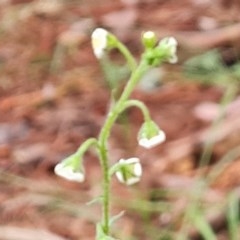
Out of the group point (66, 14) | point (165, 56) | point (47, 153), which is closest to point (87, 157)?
point (47, 153)

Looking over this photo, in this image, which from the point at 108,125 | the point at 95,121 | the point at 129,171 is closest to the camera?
the point at 108,125

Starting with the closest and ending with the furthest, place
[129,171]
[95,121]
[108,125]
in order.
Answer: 1. [108,125]
2. [129,171]
3. [95,121]

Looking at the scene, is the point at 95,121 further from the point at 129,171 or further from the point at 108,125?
the point at 108,125

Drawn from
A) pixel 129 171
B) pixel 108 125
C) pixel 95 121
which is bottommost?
pixel 95 121

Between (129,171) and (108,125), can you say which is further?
(129,171)

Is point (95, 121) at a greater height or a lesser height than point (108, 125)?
lesser

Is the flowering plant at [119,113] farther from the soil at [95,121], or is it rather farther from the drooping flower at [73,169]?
the soil at [95,121]

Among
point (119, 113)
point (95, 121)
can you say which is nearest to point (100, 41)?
point (119, 113)

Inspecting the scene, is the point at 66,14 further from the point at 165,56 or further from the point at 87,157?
the point at 165,56
